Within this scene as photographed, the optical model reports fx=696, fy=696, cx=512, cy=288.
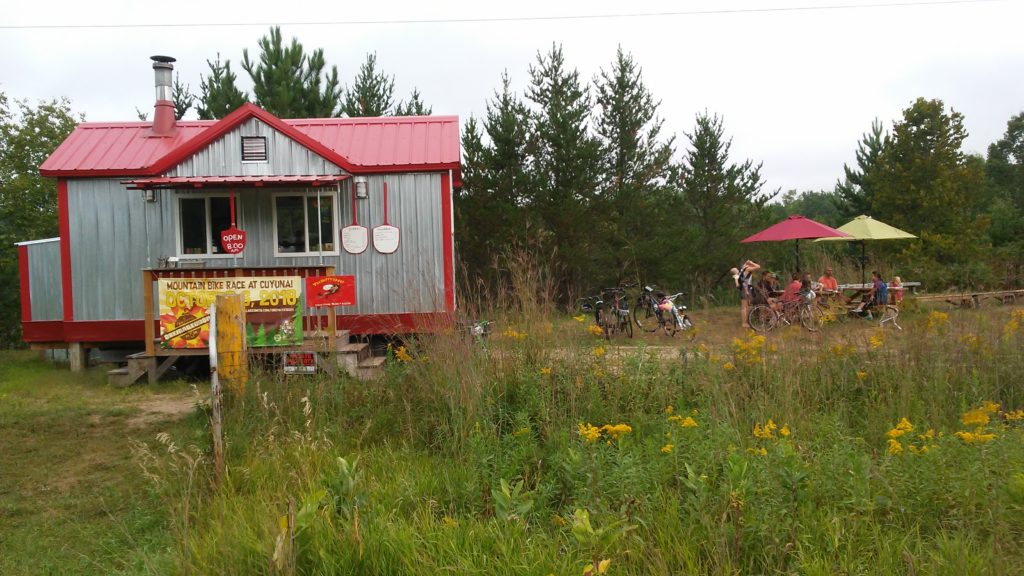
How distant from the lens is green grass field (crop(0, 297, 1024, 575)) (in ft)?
9.78

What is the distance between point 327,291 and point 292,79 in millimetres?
15827

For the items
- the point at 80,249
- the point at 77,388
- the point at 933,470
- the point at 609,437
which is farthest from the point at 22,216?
the point at 933,470

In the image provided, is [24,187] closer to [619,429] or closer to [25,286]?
[25,286]

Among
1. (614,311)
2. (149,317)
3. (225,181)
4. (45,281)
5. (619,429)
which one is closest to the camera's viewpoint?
(619,429)

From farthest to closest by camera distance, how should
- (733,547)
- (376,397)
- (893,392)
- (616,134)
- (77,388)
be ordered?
(616,134) → (77,388) → (376,397) → (893,392) → (733,547)

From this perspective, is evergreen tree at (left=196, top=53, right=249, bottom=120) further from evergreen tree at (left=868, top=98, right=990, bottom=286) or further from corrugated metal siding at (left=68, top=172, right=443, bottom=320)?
evergreen tree at (left=868, top=98, right=990, bottom=286)

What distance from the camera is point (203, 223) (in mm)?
10609

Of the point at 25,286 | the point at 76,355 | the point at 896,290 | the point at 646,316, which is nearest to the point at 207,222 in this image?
the point at 76,355

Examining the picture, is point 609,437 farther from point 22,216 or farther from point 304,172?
point 22,216

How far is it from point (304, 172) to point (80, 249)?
3.65m

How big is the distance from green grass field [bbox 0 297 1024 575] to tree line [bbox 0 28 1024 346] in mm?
12610

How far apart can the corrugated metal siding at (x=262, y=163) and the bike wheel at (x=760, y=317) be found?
7.24 meters

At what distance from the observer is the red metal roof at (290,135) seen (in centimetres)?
1034

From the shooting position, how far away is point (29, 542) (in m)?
3.90
